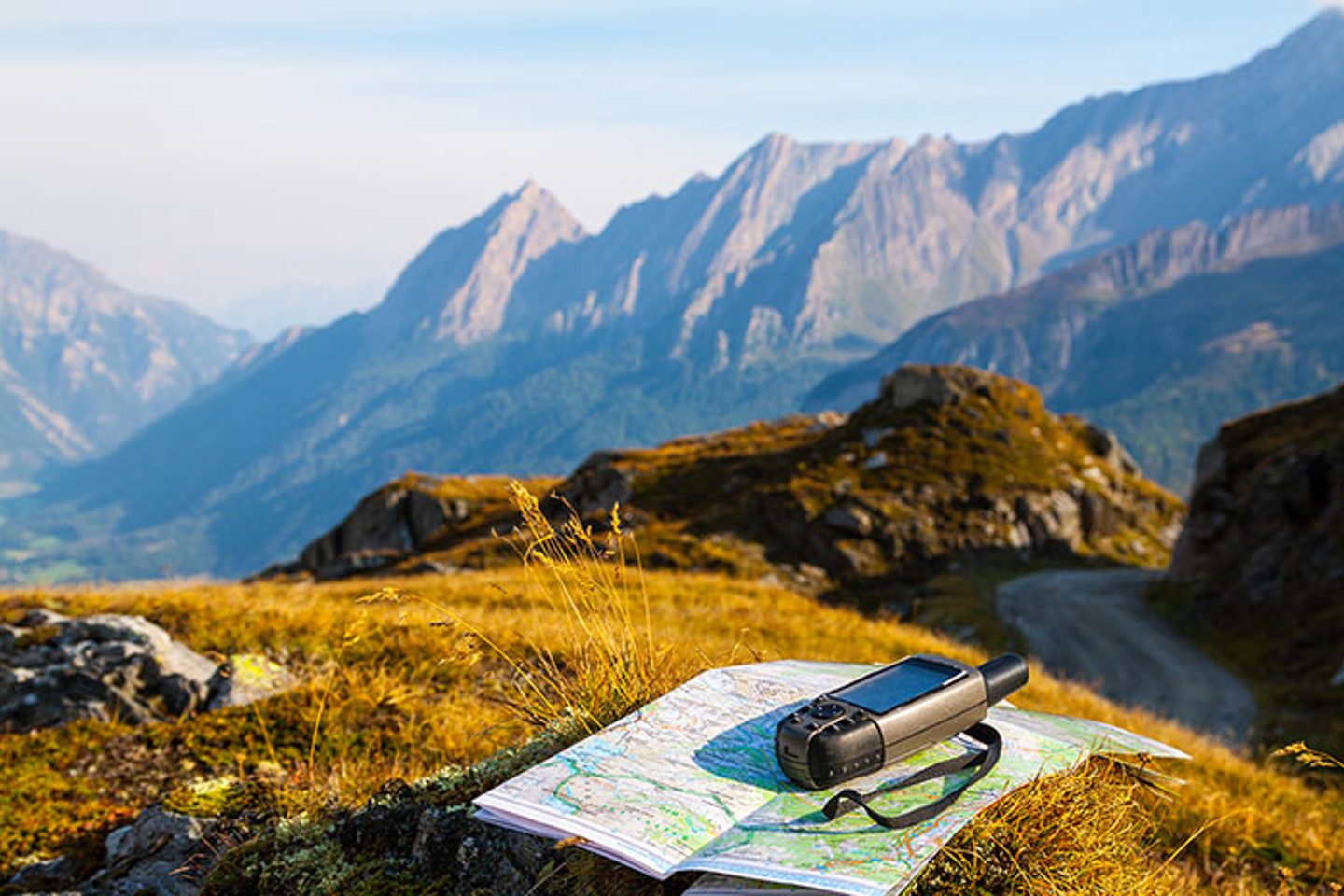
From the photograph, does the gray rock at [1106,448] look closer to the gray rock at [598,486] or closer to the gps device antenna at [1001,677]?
the gray rock at [598,486]

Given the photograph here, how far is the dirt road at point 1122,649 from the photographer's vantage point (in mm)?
26828

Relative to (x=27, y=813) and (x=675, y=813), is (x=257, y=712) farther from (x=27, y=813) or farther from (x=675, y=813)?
(x=675, y=813)

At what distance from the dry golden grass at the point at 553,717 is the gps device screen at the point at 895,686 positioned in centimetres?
54

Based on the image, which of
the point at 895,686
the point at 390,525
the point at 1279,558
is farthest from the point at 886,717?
the point at 390,525

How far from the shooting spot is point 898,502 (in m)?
42.4

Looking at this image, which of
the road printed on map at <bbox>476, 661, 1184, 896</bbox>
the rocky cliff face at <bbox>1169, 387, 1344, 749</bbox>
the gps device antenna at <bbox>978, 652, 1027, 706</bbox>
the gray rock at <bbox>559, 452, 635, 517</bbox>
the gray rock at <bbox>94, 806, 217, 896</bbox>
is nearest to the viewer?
the road printed on map at <bbox>476, 661, 1184, 896</bbox>

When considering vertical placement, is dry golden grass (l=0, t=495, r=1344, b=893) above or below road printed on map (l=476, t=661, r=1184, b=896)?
below

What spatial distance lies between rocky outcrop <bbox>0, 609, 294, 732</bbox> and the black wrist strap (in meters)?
6.10

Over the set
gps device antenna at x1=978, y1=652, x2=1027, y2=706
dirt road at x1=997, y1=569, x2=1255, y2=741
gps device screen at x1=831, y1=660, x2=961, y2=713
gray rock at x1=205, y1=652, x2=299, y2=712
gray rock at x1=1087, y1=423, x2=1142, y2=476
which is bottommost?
dirt road at x1=997, y1=569, x2=1255, y2=741

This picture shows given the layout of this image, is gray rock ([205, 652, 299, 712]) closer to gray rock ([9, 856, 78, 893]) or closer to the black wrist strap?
gray rock ([9, 856, 78, 893])

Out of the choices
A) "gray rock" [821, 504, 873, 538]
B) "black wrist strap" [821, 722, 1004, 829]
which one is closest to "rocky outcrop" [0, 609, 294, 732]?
"black wrist strap" [821, 722, 1004, 829]

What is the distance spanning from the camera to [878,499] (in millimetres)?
41875

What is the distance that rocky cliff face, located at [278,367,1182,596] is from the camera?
38.8 m

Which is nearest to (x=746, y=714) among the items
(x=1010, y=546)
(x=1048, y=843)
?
(x=1048, y=843)
